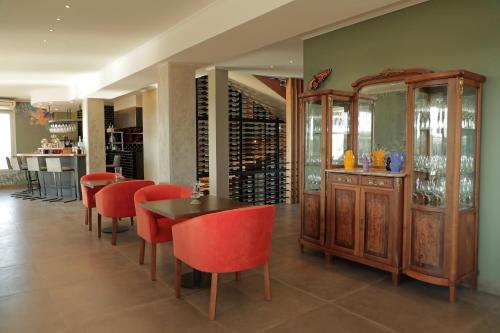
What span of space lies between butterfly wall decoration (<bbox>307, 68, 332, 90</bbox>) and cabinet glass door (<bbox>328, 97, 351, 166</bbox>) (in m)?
0.50

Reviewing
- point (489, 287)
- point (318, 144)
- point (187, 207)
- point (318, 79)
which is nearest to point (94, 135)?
point (318, 79)

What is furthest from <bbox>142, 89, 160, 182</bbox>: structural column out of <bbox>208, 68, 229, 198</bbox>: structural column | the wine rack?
<bbox>208, 68, 229, 198</bbox>: structural column

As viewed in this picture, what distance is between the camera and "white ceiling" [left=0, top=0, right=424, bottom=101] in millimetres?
4016

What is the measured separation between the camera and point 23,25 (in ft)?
17.3

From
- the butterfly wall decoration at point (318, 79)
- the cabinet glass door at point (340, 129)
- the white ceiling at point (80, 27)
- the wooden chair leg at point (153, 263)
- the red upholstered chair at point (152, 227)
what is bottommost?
the wooden chair leg at point (153, 263)

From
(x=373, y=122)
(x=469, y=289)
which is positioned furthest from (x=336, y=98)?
(x=469, y=289)

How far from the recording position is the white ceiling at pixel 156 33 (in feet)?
13.2

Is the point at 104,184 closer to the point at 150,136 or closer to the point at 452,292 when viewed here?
the point at 452,292

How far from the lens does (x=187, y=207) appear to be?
3.62m

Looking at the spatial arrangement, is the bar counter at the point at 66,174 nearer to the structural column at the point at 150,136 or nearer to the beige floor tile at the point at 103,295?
the structural column at the point at 150,136

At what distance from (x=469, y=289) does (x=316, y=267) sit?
149 cm

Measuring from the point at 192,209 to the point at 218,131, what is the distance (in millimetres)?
4176

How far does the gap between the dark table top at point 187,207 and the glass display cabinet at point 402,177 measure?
1227mm

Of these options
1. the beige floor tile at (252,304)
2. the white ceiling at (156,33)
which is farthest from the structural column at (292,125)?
the beige floor tile at (252,304)
